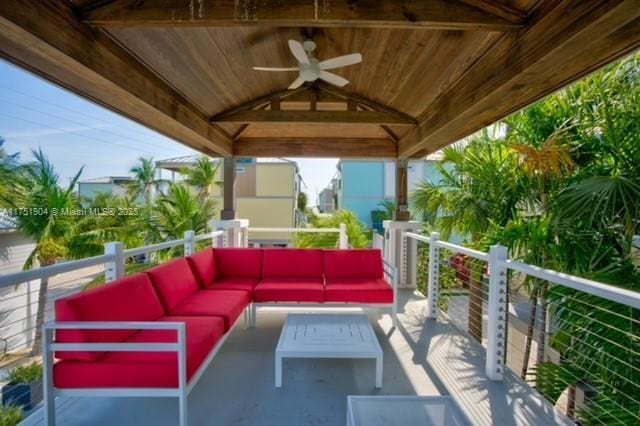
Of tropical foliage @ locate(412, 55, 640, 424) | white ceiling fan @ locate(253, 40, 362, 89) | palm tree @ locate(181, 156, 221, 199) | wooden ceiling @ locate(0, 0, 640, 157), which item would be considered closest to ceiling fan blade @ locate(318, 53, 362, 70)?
white ceiling fan @ locate(253, 40, 362, 89)

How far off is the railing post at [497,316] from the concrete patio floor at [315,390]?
0.41ft

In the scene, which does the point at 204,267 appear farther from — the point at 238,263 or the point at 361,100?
the point at 361,100

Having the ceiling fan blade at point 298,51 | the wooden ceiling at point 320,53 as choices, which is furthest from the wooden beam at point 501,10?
the ceiling fan blade at point 298,51

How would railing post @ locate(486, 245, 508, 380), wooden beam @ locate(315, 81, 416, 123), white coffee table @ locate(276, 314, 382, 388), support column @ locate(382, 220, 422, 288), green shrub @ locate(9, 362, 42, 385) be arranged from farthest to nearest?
support column @ locate(382, 220, 422, 288), wooden beam @ locate(315, 81, 416, 123), green shrub @ locate(9, 362, 42, 385), railing post @ locate(486, 245, 508, 380), white coffee table @ locate(276, 314, 382, 388)

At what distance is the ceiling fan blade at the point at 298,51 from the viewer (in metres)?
2.75

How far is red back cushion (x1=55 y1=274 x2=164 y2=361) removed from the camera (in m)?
1.97

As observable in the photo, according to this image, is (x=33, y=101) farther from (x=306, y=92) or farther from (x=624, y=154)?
(x=624, y=154)

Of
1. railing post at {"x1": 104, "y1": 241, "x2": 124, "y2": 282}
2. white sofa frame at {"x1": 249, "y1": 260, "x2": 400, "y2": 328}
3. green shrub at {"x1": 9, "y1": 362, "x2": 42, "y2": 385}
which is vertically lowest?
green shrub at {"x1": 9, "y1": 362, "x2": 42, "y2": 385}

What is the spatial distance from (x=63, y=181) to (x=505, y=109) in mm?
8061

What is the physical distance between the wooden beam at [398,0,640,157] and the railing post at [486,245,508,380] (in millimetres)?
1189

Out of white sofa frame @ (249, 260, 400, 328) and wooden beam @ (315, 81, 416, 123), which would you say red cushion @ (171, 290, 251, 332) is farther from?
wooden beam @ (315, 81, 416, 123)

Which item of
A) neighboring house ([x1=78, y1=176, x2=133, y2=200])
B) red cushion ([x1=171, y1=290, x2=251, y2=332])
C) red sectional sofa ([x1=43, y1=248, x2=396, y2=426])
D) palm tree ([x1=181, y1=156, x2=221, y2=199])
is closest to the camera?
red sectional sofa ([x1=43, y1=248, x2=396, y2=426])

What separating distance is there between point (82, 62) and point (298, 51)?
1.52 m

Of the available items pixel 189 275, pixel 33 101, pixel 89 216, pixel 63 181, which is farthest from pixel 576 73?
pixel 33 101
